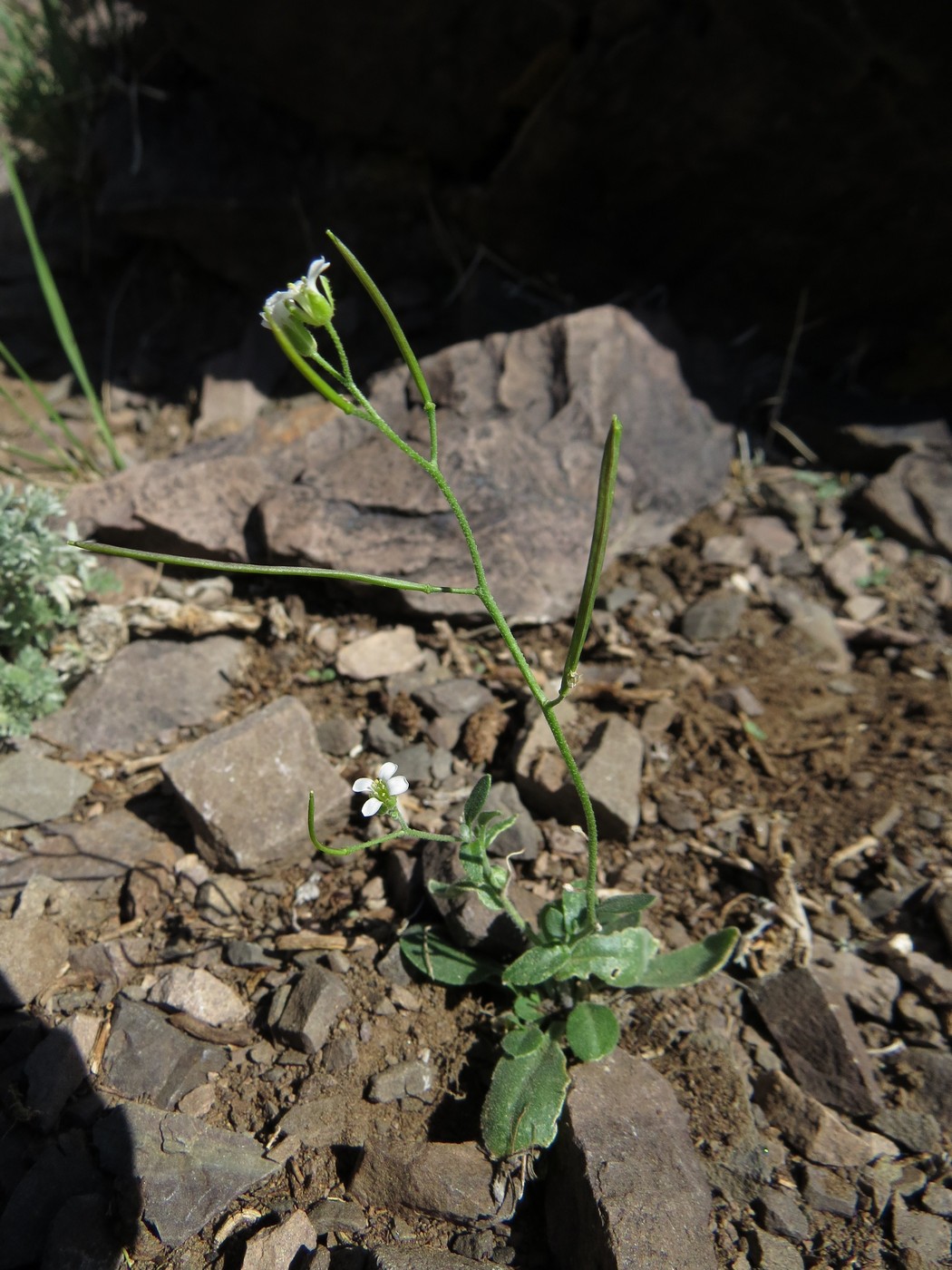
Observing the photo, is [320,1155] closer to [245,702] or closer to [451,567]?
[245,702]

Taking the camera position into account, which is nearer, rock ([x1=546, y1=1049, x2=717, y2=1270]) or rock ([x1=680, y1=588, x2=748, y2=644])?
rock ([x1=546, y1=1049, x2=717, y2=1270])

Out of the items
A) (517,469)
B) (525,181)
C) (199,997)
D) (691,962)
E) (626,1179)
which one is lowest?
(199,997)

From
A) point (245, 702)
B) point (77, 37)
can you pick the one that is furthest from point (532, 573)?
point (77, 37)

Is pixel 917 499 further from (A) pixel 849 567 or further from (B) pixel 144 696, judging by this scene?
(B) pixel 144 696

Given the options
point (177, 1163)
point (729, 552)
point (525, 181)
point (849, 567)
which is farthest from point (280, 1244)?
point (525, 181)

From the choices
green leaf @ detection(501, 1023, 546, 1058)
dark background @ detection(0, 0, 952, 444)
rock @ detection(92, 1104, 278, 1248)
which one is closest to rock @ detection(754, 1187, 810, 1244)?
green leaf @ detection(501, 1023, 546, 1058)

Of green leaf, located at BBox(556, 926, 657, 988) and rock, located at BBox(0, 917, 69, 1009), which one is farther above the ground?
green leaf, located at BBox(556, 926, 657, 988)

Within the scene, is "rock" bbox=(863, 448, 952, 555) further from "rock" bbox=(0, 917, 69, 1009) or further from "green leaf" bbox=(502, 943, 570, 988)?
"rock" bbox=(0, 917, 69, 1009)
